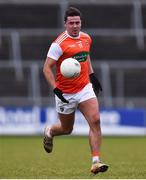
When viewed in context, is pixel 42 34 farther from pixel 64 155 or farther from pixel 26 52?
pixel 64 155

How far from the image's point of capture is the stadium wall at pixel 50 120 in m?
24.8

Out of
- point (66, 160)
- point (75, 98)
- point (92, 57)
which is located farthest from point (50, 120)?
point (75, 98)

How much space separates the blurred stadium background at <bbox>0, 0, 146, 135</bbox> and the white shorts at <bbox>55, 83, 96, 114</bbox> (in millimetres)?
13333

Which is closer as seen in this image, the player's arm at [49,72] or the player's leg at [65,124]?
the player's arm at [49,72]

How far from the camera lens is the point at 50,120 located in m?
24.9

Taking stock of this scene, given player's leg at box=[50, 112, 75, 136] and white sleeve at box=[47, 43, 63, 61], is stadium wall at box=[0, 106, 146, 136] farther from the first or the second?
white sleeve at box=[47, 43, 63, 61]

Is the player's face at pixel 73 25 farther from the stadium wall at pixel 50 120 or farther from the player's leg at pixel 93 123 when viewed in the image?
the stadium wall at pixel 50 120

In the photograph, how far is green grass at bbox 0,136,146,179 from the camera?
10.9 metres

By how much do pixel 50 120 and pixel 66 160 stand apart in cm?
1025

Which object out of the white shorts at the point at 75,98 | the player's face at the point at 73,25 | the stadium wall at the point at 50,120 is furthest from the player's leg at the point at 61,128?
the stadium wall at the point at 50,120

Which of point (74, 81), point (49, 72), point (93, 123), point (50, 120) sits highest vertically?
point (49, 72)

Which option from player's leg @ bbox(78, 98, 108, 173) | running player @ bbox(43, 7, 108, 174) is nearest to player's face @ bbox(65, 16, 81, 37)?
running player @ bbox(43, 7, 108, 174)

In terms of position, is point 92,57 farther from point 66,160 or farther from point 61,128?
Answer: point 61,128

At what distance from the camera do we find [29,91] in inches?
1057
